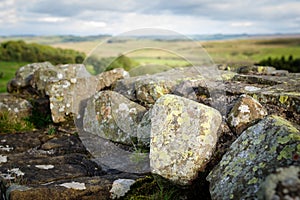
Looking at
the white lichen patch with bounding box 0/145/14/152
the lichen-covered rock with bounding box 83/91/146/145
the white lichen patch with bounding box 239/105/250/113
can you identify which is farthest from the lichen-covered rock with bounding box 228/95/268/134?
the white lichen patch with bounding box 0/145/14/152

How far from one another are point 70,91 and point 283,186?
305 inches

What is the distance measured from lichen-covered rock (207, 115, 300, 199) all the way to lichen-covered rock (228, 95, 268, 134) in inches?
32.8

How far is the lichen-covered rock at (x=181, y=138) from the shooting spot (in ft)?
18.1

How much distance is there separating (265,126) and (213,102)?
7.79 feet

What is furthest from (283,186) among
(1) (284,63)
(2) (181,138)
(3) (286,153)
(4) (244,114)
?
(1) (284,63)

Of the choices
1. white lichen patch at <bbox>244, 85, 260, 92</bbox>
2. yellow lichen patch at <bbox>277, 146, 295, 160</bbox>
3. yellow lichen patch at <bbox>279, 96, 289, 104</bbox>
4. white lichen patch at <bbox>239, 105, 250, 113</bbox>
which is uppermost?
white lichen patch at <bbox>244, 85, 260, 92</bbox>

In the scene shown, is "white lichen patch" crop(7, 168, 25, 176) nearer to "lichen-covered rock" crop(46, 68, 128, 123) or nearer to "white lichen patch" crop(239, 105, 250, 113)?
"lichen-covered rock" crop(46, 68, 128, 123)

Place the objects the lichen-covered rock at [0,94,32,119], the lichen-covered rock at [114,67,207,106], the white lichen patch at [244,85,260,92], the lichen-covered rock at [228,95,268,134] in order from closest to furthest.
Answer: the lichen-covered rock at [228,95,268,134] → the white lichen patch at [244,85,260,92] → the lichen-covered rock at [114,67,207,106] → the lichen-covered rock at [0,94,32,119]

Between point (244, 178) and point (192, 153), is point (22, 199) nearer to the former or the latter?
point (192, 153)

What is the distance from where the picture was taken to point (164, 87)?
8695 mm

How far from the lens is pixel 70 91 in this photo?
10.0 meters

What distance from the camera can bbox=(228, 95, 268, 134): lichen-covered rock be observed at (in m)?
6.12

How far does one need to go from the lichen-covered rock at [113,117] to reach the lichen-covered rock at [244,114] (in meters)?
2.44

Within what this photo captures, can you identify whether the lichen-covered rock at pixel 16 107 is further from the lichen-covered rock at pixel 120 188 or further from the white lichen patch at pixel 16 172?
the lichen-covered rock at pixel 120 188
